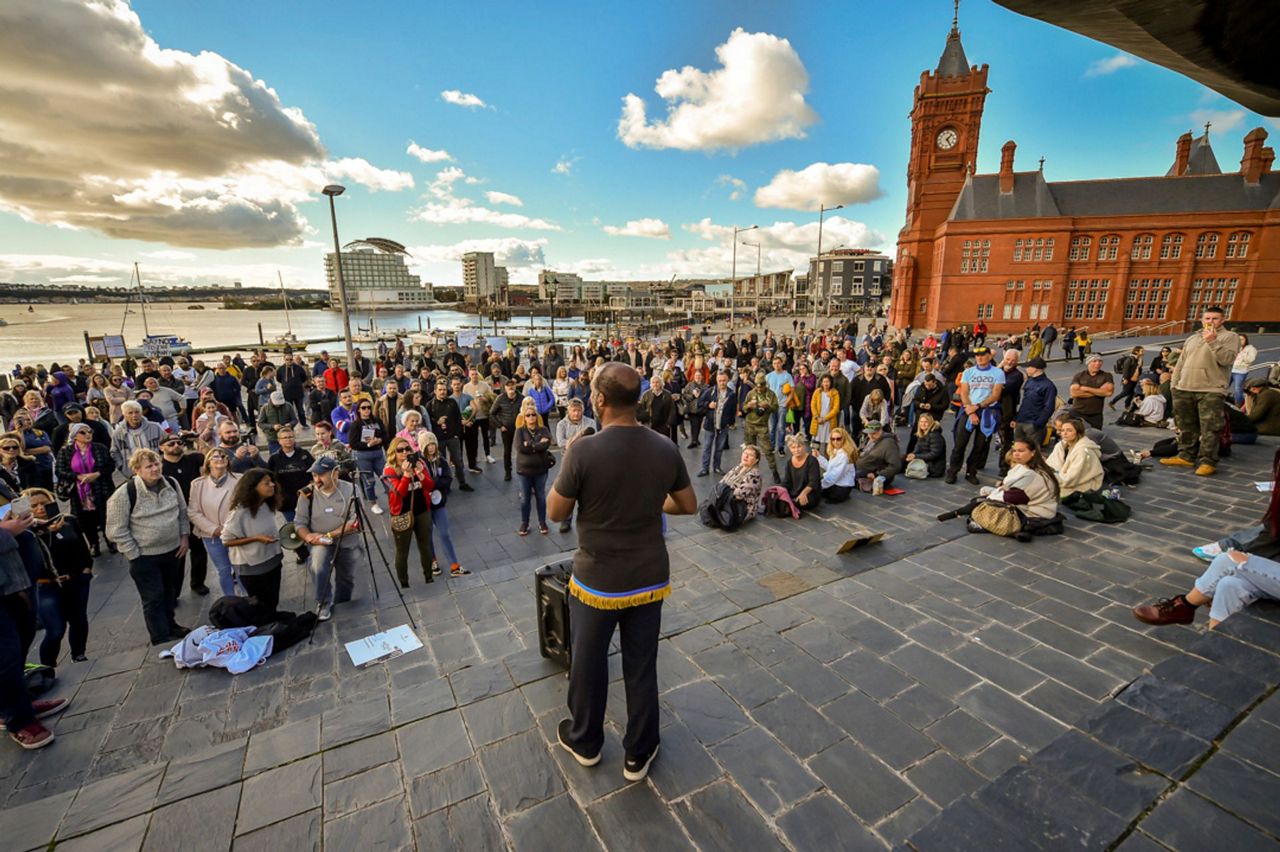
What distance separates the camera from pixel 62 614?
13.9 feet

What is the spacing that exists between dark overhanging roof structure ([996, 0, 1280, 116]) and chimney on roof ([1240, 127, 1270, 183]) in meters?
51.7

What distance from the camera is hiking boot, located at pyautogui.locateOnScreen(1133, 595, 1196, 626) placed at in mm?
3838

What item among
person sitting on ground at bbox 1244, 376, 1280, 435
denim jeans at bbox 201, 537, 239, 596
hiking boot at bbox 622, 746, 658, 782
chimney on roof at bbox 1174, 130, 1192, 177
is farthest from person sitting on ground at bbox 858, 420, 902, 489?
chimney on roof at bbox 1174, 130, 1192, 177

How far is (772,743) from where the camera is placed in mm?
2869

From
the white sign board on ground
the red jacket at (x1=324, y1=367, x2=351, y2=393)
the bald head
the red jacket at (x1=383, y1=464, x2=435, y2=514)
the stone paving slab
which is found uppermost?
the bald head

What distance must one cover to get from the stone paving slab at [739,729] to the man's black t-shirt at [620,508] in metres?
1.07

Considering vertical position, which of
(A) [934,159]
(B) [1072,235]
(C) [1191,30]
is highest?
(A) [934,159]

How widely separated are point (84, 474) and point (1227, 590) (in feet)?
34.5

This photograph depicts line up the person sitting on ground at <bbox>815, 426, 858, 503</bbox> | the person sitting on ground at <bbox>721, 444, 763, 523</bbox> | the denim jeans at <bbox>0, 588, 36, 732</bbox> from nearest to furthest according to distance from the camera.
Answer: the denim jeans at <bbox>0, 588, 36, 732</bbox> → the person sitting on ground at <bbox>721, 444, 763, 523</bbox> → the person sitting on ground at <bbox>815, 426, 858, 503</bbox>

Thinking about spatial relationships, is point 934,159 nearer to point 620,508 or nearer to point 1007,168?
point 1007,168

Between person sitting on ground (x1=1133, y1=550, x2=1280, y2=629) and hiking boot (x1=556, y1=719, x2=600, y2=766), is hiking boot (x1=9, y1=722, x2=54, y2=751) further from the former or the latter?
person sitting on ground (x1=1133, y1=550, x2=1280, y2=629)

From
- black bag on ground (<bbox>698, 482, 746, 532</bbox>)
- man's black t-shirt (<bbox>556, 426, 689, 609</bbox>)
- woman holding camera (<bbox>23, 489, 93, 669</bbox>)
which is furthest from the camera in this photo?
black bag on ground (<bbox>698, 482, 746, 532</bbox>)

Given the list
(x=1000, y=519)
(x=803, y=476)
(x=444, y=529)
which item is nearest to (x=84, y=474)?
(x=444, y=529)

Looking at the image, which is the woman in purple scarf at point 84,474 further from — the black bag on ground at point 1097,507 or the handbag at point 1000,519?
the black bag on ground at point 1097,507
